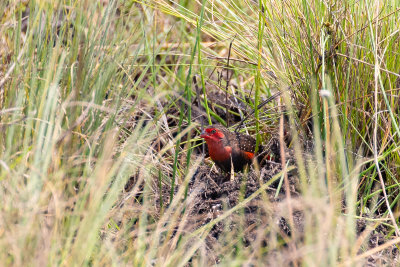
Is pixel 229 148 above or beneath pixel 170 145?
beneath

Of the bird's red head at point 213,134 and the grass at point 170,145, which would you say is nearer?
the grass at point 170,145

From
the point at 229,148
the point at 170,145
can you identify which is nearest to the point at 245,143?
the point at 229,148

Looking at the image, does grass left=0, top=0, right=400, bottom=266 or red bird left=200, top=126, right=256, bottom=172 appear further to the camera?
red bird left=200, top=126, right=256, bottom=172

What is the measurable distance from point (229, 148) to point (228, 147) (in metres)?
0.01

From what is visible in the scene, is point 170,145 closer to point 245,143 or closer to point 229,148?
point 229,148

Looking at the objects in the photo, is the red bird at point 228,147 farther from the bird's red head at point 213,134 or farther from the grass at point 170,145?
the grass at point 170,145

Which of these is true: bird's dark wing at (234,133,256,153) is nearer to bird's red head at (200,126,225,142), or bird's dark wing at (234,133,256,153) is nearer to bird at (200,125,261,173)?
bird at (200,125,261,173)

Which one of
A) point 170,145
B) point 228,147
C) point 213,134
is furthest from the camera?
point 213,134

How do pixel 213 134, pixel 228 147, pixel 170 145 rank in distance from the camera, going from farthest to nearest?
1. pixel 213 134
2. pixel 228 147
3. pixel 170 145

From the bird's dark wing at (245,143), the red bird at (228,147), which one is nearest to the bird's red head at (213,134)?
the red bird at (228,147)

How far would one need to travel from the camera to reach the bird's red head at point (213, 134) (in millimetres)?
4016

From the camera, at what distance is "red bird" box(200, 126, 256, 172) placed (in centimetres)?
396

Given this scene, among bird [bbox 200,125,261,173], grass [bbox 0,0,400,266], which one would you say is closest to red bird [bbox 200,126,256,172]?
bird [bbox 200,125,261,173]

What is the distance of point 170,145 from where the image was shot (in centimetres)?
337
